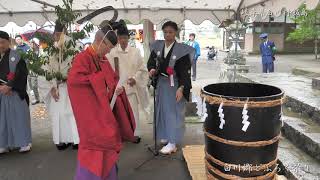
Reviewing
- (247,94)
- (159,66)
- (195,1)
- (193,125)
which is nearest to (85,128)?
(247,94)

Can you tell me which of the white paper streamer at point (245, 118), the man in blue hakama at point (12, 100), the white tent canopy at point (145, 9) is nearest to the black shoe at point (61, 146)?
the man in blue hakama at point (12, 100)

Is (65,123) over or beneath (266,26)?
beneath

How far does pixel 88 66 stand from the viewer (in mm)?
3135

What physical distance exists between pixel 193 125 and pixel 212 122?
11.8 feet

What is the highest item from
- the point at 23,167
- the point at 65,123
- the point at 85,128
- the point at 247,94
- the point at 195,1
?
the point at 195,1

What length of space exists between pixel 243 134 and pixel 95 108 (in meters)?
1.27

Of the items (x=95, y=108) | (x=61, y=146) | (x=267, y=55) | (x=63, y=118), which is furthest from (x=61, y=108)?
(x=267, y=55)

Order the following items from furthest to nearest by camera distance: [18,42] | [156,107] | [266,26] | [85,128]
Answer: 1. [266,26]
2. [18,42]
3. [156,107]
4. [85,128]

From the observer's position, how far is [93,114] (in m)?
3.06

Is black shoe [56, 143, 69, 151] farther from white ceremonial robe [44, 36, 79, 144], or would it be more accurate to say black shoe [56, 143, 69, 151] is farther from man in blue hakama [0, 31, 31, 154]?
man in blue hakama [0, 31, 31, 154]

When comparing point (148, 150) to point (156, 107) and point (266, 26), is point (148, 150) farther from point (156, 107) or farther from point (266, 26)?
point (266, 26)

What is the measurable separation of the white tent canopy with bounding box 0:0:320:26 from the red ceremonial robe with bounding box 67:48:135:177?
3.87 metres

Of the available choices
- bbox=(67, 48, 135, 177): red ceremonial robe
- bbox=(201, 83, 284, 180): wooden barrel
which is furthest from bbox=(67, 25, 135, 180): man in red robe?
bbox=(201, 83, 284, 180): wooden barrel

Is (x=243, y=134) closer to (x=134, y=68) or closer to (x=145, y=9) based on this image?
(x=134, y=68)
